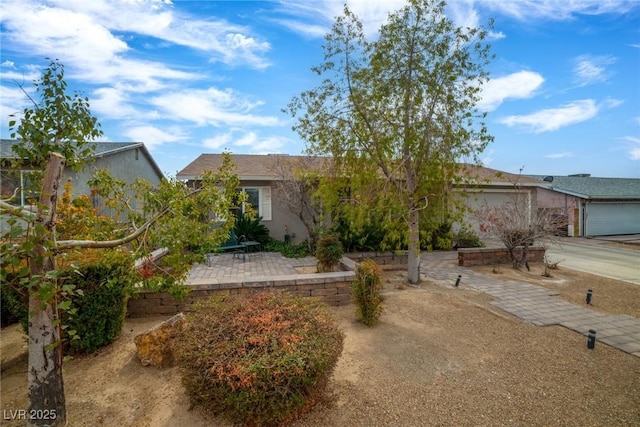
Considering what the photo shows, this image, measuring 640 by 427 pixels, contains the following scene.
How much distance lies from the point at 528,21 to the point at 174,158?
1219cm

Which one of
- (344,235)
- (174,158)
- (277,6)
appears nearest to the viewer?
(277,6)

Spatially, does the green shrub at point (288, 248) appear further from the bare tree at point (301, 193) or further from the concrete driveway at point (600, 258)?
the concrete driveway at point (600, 258)

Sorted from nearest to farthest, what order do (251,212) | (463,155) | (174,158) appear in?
1. (251,212)
2. (463,155)
3. (174,158)

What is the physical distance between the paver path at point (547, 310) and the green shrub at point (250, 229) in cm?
604

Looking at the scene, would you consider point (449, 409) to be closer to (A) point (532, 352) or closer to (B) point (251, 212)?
(A) point (532, 352)

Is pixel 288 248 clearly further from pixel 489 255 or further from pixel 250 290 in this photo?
pixel 489 255

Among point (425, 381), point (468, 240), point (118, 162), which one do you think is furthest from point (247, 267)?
point (468, 240)

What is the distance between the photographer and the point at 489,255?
9.62 meters

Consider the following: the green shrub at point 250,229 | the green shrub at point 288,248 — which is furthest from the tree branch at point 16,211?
the green shrub at point 250,229

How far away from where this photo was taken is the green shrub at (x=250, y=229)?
1142 centimetres

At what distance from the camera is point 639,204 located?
1944cm

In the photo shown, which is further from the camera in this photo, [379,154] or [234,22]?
[379,154]

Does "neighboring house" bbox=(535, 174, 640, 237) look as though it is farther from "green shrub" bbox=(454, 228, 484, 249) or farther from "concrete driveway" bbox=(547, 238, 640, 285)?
"green shrub" bbox=(454, 228, 484, 249)

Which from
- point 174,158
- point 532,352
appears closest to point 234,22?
point 532,352
